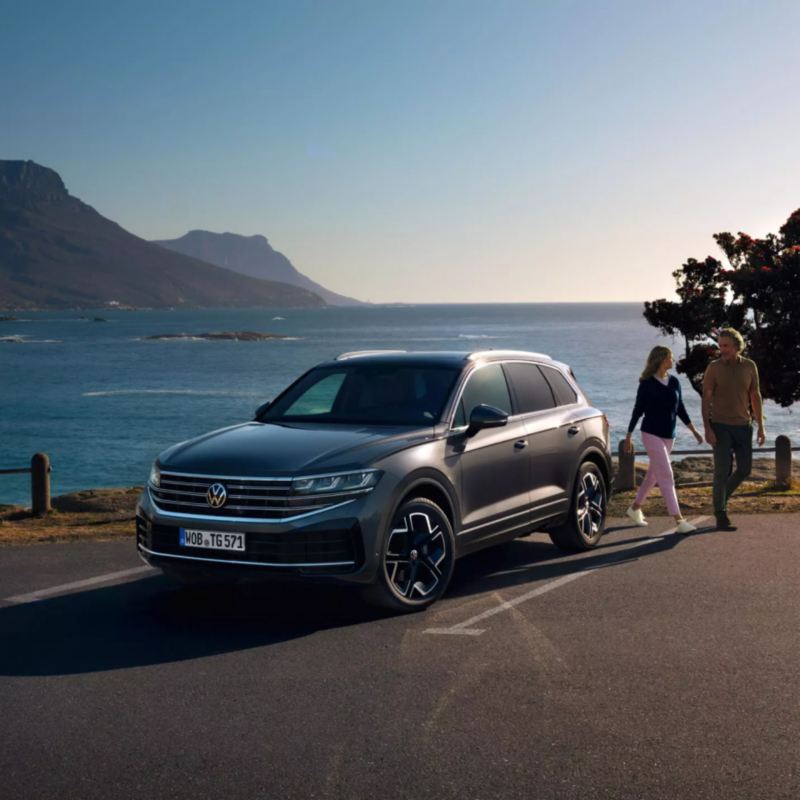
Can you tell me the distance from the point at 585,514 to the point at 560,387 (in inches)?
45.7

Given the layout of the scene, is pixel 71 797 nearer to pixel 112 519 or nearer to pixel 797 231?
pixel 112 519

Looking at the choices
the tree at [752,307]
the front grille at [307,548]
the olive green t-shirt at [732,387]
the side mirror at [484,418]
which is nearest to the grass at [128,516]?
the olive green t-shirt at [732,387]

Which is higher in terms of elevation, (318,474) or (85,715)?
(318,474)

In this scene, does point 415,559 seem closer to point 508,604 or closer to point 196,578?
point 508,604

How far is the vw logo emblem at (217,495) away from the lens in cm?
697

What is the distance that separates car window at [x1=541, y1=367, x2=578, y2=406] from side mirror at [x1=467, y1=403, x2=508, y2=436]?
1.63 meters

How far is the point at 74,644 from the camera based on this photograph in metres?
6.66

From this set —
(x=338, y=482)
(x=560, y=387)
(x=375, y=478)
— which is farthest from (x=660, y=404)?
(x=338, y=482)

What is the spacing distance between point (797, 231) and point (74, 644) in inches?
948

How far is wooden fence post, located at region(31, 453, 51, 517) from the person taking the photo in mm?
14852

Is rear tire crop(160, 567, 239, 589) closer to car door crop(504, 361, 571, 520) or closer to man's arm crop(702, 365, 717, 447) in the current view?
car door crop(504, 361, 571, 520)

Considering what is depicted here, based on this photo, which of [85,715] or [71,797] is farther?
[85,715]

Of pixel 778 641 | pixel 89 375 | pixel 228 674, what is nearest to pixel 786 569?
pixel 778 641

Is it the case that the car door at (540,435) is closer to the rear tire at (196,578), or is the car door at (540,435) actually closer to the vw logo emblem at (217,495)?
the rear tire at (196,578)
